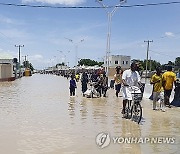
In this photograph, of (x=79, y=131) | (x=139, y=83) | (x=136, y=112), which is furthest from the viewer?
(x=139, y=83)

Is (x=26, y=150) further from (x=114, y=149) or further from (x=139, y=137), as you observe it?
(x=139, y=137)

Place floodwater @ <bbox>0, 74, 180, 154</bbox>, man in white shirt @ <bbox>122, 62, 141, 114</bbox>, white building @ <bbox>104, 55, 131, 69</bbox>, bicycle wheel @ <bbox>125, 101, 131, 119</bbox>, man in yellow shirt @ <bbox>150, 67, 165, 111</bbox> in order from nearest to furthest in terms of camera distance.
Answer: floodwater @ <bbox>0, 74, 180, 154</bbox>
man in white shirt @ <bbox>122, 62, 141, 114</bbox>
bicycle wheel @ <bbox>125, 101, 131, 119</bbox>
man in yellow shirt @ <bbox>150, 67, 165, 111</bbox>
white building @ <bbox>104, 55, 131, 69</bbox>

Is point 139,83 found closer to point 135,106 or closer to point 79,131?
point 135,106

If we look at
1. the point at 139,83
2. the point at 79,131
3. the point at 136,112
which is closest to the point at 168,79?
the point at 139,83

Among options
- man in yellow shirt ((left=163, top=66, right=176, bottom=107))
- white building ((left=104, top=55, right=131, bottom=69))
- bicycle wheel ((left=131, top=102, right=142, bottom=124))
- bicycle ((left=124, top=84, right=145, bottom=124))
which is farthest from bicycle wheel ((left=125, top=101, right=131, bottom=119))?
white building ((left=104, top=55, right=131, bottom=69))

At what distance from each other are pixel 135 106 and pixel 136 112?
23 cm

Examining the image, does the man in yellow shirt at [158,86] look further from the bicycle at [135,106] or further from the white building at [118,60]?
the white building at [118,60]

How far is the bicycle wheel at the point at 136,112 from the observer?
10533 millimetres

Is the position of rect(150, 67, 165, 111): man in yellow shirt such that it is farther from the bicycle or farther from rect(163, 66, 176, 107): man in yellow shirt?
the bicycle

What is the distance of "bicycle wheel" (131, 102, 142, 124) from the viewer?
10.5 metres

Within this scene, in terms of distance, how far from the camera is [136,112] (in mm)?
10875

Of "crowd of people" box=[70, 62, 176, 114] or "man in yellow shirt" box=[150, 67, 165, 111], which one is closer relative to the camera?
"crowd of people" box=[70, 62, 176, 114]

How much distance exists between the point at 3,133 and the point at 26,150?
199cm

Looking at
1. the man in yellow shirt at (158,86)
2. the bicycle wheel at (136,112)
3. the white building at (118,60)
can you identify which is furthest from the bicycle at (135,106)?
the white building at (118,60)
